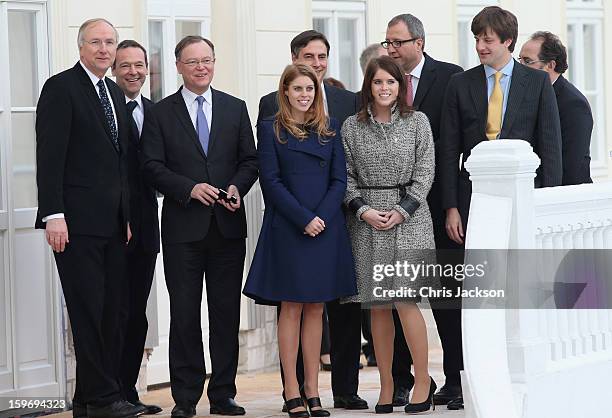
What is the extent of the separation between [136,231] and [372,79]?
1215mm

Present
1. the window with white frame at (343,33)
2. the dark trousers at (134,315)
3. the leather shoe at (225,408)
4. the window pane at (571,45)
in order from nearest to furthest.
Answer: the leather shoe at (225,408), the dark trousers at (134,315), the window with white frame at (343,33), the window pane at (571,45)

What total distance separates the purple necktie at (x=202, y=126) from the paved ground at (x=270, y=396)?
1183 millimetres

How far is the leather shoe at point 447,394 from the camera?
611cm

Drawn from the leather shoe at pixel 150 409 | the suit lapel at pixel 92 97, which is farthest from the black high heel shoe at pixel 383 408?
the suit lapel at pixel 92 97

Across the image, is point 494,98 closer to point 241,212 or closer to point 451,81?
point 451,81

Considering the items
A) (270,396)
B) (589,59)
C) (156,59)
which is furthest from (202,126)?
(589,59)

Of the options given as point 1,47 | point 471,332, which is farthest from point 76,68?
point 471,332

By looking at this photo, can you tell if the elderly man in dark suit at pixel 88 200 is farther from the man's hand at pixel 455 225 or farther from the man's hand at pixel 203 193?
the man's hand at pixel 455 225

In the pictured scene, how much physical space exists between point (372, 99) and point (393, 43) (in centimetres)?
39

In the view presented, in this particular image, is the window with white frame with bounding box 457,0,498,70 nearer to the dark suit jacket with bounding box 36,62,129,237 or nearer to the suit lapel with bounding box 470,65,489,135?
the suit lapel with bounding box 470,65,489,135

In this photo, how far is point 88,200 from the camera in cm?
574

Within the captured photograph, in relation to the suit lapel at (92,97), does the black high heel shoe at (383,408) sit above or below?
below

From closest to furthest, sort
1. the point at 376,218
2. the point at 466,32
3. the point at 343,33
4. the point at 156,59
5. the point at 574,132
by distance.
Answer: the point at 376,218 → the point at 574,132 → the point at 156,59 → the point at 343,33 → the point at 466,32

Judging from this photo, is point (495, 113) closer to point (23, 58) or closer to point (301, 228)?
point (301, 228)
